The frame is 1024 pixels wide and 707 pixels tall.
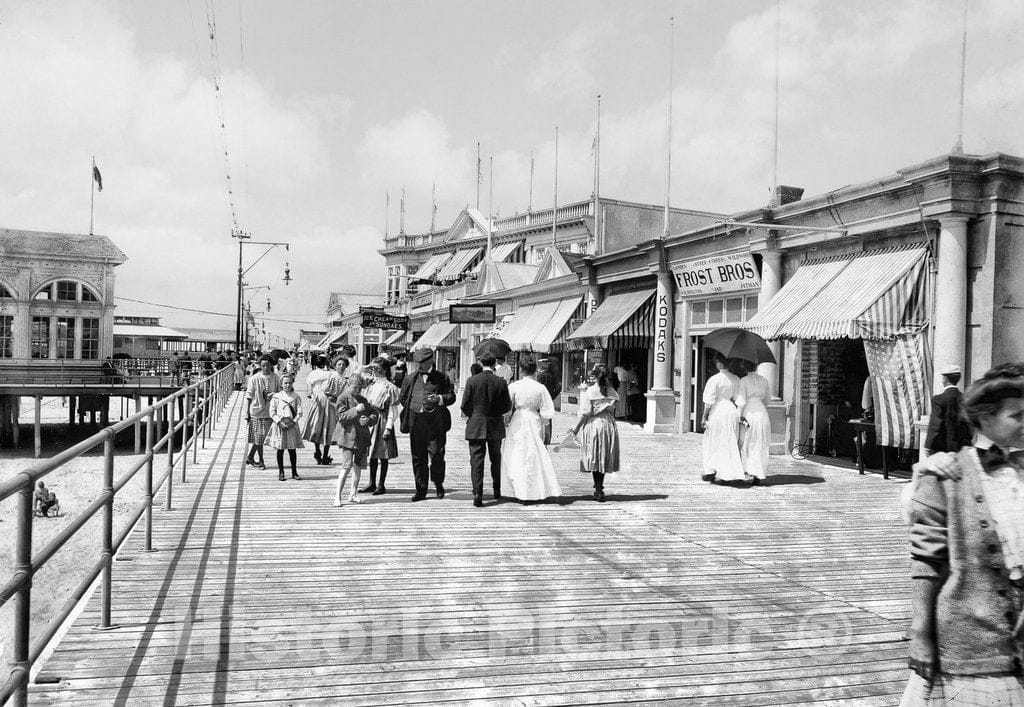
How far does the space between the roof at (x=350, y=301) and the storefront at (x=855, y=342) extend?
63732 mm

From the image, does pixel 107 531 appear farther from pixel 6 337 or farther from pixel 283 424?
pixel 6 337

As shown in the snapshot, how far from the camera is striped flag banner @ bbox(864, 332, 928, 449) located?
437 inches

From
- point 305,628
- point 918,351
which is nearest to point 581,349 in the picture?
point 918,351

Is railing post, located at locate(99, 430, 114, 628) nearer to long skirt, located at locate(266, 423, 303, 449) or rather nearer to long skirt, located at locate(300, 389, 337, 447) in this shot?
long skirt, located at locate(266, 423, 303, 449)

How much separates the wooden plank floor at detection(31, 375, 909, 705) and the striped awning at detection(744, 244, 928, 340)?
3.38 metres

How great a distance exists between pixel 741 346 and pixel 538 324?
48.1 feet

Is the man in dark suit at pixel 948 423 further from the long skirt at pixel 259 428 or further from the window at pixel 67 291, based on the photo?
the window at pixel 67 291

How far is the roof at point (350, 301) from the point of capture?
7725 cm

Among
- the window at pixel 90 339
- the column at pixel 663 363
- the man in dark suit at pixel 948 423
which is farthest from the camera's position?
the window at pixel 90 339

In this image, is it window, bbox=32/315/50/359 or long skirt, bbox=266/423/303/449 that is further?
window, bbox=32/315/50/359

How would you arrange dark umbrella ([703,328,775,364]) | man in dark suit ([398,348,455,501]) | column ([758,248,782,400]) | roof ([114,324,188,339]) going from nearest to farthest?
1. man in dark suit ([398,348,455,501])
2. dark umbrella ([703,328,775,364])
3. column ([758,248,782,400])
4. roof ([114,324,188,339])

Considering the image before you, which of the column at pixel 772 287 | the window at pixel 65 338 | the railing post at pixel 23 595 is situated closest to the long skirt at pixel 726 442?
the column at pixel 772 287

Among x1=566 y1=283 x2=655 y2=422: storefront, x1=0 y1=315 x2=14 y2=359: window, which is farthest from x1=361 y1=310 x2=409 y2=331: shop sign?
x1=0 y1=315 x2=14 y2=359: window

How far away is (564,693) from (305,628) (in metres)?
1.64
